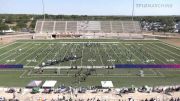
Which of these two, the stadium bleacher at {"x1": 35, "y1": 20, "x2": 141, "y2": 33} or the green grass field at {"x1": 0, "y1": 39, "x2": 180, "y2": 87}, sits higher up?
the stadium bleacher at {"x1": 35, "y1": 20, "x2": 141, "y2": 33}

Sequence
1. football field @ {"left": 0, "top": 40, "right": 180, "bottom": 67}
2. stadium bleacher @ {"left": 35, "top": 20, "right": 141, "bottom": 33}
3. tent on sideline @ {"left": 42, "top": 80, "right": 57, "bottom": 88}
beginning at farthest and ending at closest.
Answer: stadium bleacher @ {"left": 35, "top": 20, "right": 141, "bottom": 33} → football field @ {"left": 0, "top": 40, "right": 180, "bottom": 67} → tent on sideline @ {"left": 42, "top": 80, "right": 57, "bottom": 88}

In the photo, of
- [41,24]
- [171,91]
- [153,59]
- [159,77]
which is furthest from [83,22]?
[171,91]

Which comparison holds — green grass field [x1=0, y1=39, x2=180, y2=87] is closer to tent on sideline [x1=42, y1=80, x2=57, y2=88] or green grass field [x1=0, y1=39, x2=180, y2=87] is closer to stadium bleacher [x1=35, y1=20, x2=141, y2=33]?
tent on sideline [x1=42, y1=80, x2=57, y2=88]

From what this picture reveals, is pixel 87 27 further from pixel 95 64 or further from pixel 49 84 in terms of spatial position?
pixel 49 84

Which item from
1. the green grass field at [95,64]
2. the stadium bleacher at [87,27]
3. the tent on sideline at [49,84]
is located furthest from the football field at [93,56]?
the stadium bleacher at [87,27]

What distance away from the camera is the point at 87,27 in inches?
4523

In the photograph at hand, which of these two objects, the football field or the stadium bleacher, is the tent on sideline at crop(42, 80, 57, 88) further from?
the stadium bleacher

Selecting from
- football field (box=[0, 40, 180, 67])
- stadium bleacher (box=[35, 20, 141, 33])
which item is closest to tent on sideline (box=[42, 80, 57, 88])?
football field (box=[0, 40, 180, 67])

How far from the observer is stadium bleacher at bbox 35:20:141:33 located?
11109 cm

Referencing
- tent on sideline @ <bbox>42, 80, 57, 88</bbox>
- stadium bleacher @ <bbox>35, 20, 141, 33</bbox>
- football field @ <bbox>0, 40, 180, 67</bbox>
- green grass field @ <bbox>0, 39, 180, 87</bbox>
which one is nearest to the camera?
tent on sideline @ <bbox>42, 80, 57, 88</bbox>

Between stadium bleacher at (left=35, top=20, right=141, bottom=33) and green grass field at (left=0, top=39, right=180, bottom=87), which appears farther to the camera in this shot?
stadium bleacher at (left=35, top=20, right=141, bottom=33)

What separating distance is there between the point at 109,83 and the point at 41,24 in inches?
3186

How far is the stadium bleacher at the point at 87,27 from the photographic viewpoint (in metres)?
111

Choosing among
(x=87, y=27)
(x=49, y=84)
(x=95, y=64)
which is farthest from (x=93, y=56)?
(x=87, y=27)
